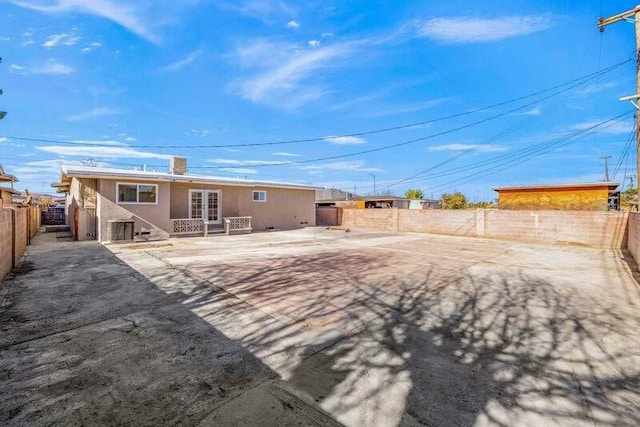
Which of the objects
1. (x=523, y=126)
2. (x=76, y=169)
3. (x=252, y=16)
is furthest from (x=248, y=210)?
(x=523, y=126)

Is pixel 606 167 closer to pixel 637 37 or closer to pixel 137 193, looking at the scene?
pixel 637 37

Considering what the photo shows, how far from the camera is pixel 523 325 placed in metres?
4.03

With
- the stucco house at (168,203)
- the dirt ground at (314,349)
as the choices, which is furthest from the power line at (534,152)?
the stucco house at (168,203)

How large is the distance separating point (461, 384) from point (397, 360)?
1.99ft

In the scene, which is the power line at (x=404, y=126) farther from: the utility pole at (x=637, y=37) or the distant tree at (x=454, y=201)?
the distant tree at (x=454, y=201)

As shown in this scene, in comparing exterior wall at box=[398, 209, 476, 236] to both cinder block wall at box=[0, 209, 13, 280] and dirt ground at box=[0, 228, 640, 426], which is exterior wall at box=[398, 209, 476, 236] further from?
cinder block wall at box=[0, 209, 13, 280]

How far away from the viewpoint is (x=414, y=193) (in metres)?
40.8

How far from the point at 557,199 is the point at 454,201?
39.5 ft

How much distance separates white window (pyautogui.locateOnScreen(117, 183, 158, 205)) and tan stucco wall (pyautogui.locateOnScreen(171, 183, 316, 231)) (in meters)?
1.46

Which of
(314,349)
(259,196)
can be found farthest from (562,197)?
(314,349)

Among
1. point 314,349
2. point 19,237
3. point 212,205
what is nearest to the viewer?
point 314,349

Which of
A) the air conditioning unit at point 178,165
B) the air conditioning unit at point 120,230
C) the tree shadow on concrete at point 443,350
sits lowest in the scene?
the tree shadow on concrete at point 443,350

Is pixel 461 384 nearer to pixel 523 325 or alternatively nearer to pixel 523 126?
pixel 523 325

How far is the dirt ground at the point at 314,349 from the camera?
2.24 m
